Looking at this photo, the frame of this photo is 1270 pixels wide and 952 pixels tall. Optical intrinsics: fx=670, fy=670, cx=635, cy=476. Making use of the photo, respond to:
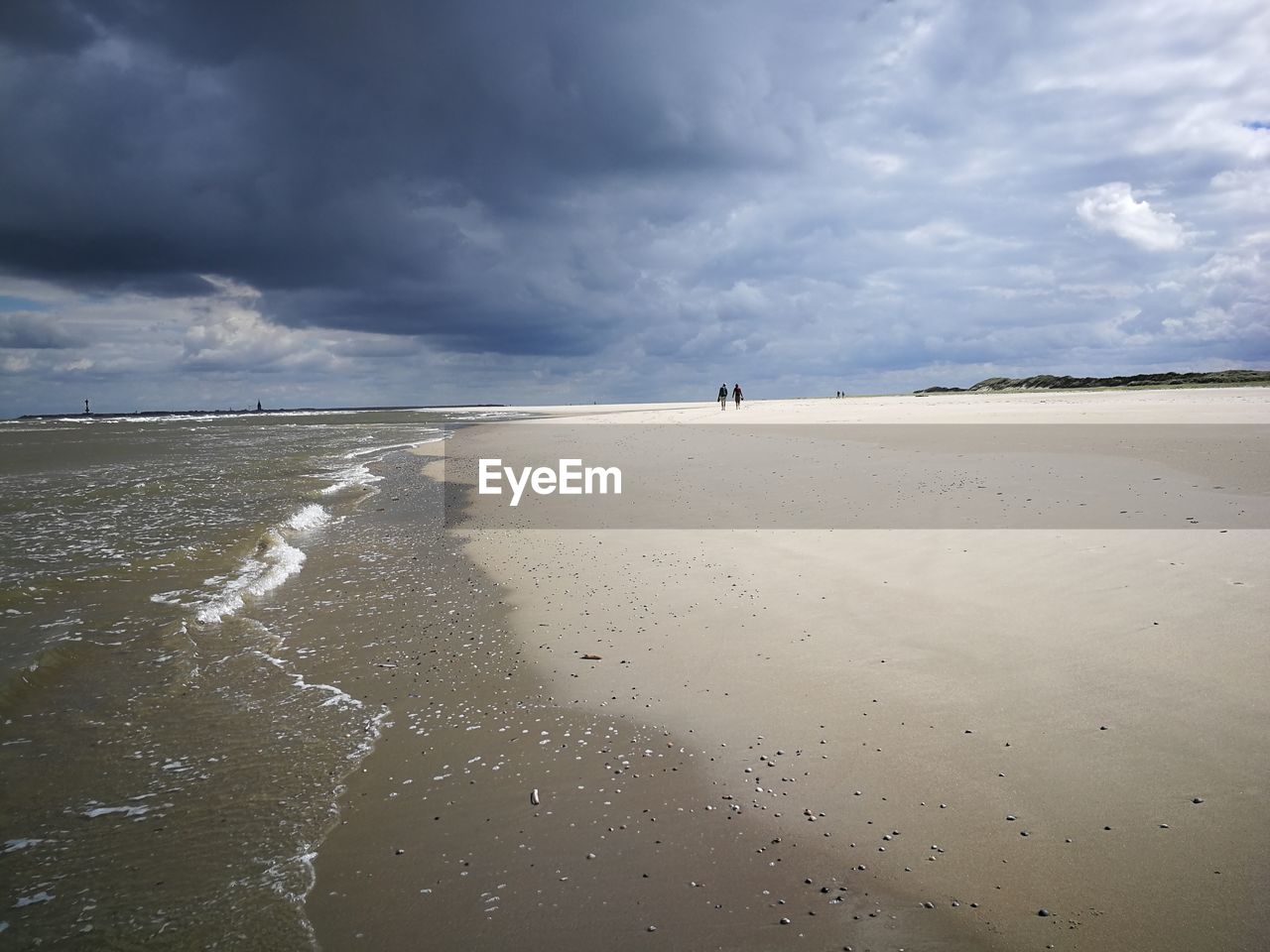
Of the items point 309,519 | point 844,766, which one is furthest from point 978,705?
point 309,519

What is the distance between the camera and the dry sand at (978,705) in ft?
10.7

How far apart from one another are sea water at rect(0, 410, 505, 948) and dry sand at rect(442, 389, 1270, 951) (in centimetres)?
215

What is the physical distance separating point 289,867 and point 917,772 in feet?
12.3

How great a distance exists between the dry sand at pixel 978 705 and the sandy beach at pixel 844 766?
0.07ft

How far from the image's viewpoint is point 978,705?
4957 mm

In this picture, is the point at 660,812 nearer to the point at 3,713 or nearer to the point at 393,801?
the point at 393,801

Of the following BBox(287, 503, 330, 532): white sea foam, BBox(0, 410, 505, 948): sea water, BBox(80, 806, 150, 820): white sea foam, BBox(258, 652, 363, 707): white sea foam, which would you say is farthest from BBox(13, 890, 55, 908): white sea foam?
BBox(287, 503, 330, 532): white sea foam

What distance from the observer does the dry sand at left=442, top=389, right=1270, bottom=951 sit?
129 inches

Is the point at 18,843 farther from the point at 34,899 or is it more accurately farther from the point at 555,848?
the point at 555,848

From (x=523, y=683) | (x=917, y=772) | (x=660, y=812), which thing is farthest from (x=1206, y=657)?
(x=523, y=683)

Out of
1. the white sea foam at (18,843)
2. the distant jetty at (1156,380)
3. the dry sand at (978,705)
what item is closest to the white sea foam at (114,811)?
the white sea foam at (18,843)

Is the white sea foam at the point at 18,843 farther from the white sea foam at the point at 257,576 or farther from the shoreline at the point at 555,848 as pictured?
the white sea foam at the point at 257,576

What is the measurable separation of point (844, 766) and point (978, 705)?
1319 millimetres

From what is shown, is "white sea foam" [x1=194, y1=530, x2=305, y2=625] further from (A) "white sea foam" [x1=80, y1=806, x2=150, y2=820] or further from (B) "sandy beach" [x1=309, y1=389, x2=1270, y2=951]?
(A) "white sea foam" [x1=80, y1=806, x2=150, y2=820]
